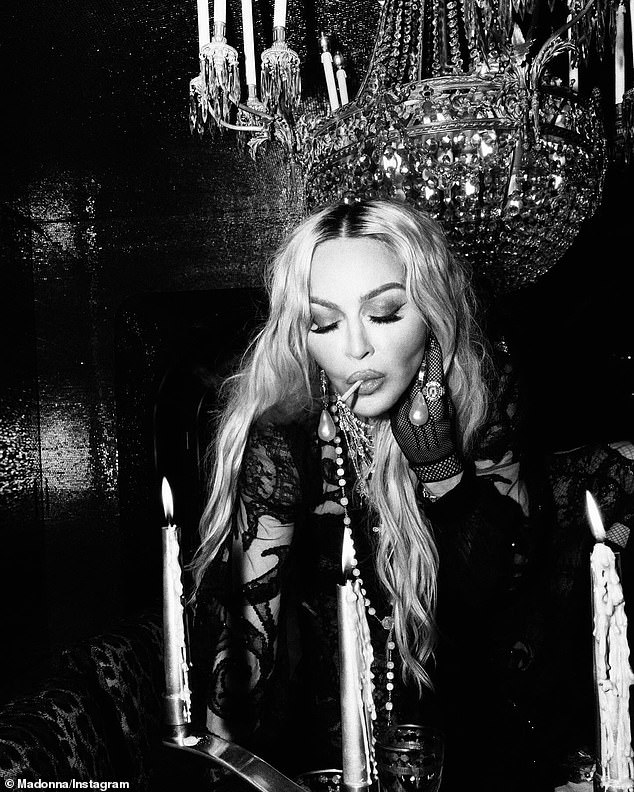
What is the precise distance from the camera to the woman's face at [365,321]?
168cm

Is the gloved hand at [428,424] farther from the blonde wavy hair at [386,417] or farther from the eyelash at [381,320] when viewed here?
the eyelash at [381,320]

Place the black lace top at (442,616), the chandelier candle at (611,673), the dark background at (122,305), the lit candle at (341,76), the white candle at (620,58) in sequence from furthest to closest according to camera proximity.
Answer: the dark background at (122,305) → the lit candle at (341,76) → the white candle at (620,58) → the black lace top at (442,616) → the chandelier candle at (611,673)

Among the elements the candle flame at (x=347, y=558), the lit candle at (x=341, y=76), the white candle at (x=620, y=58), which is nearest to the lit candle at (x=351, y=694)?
the candle flame at (x=347, y=558)

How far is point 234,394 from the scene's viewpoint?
2.02 meters

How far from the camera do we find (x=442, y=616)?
6.18 feet

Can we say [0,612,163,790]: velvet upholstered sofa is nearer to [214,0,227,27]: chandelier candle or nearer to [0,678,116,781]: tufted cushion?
[0,678,116,781]: tufted cushion

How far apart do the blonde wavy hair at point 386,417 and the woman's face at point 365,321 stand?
35 millimetres

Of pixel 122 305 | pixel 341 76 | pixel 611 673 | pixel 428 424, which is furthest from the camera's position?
pixel 122 305

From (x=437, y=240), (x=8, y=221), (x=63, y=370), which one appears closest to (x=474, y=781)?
(x=437, y=240)

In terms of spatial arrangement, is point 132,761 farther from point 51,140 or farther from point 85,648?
point 51,140

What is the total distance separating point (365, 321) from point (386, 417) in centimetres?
30

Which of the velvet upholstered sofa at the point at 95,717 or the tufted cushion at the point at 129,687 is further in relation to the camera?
the tufted cushion at the point at 129,687

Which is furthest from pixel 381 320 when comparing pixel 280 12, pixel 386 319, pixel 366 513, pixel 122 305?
pixel 122 305

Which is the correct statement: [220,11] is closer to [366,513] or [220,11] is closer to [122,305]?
[366,513]
